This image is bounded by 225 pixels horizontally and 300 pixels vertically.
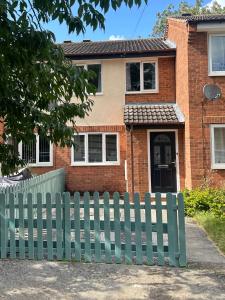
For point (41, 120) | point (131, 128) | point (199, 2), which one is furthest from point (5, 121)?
point (199, 2)

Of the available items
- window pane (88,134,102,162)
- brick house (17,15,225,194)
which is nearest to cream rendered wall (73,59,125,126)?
brick house (17,15,225,194)

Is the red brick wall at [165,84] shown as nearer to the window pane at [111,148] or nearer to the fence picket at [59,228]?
the window pane at [111,148]

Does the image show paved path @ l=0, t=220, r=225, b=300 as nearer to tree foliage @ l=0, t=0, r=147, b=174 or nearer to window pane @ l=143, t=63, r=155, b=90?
tree foliage @ l=0, t=0, r=147, b=174

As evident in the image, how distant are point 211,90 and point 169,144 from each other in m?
2.97

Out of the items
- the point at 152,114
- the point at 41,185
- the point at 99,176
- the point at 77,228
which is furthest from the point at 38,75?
the point at 99,176

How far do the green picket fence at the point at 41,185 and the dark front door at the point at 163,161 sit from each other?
3829mm

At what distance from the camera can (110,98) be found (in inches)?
625

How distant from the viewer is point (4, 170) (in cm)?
526

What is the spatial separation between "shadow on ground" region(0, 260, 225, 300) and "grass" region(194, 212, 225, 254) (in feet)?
5.74

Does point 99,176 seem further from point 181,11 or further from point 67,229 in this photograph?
point 181,11

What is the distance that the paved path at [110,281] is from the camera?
465 centimetres

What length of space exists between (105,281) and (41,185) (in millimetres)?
5603

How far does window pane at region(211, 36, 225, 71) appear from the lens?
42.9 ft

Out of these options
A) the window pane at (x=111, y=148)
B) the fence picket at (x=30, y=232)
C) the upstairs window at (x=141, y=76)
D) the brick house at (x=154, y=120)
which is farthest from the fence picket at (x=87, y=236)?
the upstairs window at (x=141, y=76)
